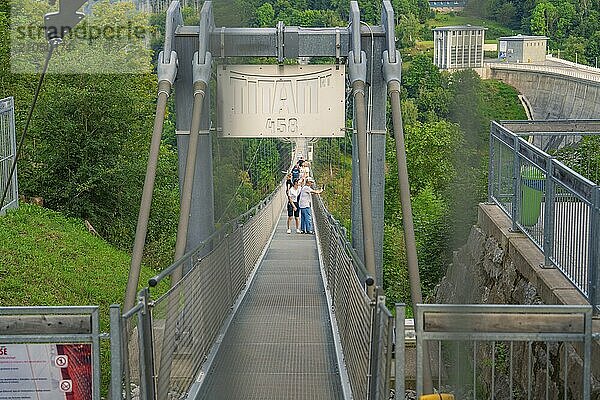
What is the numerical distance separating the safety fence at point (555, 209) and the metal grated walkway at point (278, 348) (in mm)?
1079

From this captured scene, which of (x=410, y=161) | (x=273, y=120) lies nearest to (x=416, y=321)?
(x=273, y=120)

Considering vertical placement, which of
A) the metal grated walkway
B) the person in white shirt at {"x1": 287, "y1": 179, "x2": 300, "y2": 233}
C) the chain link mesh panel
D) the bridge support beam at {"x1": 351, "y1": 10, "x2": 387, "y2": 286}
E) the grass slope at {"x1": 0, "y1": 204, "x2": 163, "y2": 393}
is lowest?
the grass slope at {"x1": 0, "y1": 204, "x2": 163, "y2": 393}

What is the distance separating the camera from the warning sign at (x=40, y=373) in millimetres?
2342

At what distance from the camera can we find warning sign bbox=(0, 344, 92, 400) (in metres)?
2.34

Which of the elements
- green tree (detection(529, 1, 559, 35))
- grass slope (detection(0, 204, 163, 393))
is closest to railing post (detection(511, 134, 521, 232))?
grass slope (detection(0, 204, 163, 393))

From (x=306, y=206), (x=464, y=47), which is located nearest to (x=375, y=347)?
(x=464, y=47)

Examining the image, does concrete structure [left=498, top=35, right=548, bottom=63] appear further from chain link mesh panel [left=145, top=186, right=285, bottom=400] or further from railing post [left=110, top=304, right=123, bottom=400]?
chain link mesh panel [left=145, top=186, right=285, bottom=400]

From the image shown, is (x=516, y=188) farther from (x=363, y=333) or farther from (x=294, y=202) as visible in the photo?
(x=294, y=202)

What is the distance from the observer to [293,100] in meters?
5.08

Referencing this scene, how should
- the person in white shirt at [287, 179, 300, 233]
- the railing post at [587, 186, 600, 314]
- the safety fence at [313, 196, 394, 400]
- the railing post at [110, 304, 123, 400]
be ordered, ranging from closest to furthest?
1. the railing post at [110, 304, 123, 400]
2. the safety fence at [313, 196, 394, 400]
3. the railing post at [587, 186, 600, 314]
4. the person in white shirt at [287, 179, 300, 233]

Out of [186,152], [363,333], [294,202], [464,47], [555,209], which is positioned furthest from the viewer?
[294,202]

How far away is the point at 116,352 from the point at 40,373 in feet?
0.61

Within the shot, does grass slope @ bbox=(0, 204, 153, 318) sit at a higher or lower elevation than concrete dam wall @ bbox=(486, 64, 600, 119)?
lower

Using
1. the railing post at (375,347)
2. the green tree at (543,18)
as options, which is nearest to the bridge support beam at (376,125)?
the railing post at (375,347)
